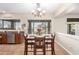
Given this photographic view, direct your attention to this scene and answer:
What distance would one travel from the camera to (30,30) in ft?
39.6

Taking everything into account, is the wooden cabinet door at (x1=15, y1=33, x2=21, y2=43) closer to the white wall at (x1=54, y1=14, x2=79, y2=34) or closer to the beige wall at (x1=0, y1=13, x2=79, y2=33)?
the beige wall at (x1=0, y1=13, x2=79, y2=33)

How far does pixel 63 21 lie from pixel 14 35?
4.49 metres

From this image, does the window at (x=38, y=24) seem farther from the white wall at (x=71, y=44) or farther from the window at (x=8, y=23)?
the white wall at (x=71, y=44)

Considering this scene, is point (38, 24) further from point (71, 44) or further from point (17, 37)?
point (71, 44)

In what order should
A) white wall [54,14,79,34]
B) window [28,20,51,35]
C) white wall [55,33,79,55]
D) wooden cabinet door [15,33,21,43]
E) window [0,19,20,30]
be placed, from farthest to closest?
window [28,20,51,35] → window [0,19,20,30] → white wall [54,14,79,34] → wooden cabinet door [15,33,21,43] → white wall [55,33,79,55]

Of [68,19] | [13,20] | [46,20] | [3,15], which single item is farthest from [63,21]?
[3,15]

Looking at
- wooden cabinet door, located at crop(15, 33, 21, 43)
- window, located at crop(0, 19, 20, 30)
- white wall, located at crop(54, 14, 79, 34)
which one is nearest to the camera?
wooden cabinet door, located at crop(15, 33, 21, 43)

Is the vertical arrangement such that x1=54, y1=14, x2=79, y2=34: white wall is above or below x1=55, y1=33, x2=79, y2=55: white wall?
above

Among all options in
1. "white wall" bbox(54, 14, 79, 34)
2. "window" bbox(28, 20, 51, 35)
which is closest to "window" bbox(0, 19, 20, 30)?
"window" bbox(28, 20, 51, 35)

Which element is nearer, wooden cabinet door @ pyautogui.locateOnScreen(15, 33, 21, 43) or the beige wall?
wooden cabinet door @ pyautogui.locateOnScreen(15, 33, 21, 43)

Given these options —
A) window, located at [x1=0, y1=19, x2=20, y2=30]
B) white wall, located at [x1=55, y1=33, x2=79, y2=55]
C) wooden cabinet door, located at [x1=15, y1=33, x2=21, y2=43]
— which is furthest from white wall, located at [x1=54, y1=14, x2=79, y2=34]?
white wall, located at [x1=55, y1=33, x2=79, y2=55]

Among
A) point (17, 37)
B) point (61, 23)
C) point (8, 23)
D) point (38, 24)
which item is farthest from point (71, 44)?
point (8, 23)

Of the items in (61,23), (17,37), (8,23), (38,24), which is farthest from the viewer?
(38,24)

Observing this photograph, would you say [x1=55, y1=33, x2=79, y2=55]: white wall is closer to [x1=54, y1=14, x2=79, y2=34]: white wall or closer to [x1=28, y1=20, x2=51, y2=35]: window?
[x1=54, y1=14, x2=79, y2=34]: white wall
